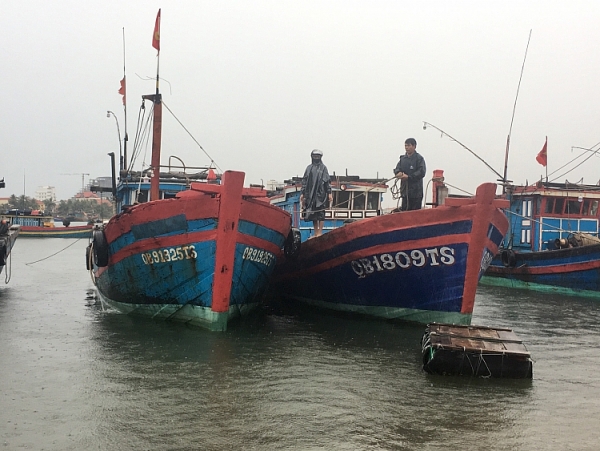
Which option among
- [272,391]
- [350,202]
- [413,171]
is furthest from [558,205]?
[272,391]

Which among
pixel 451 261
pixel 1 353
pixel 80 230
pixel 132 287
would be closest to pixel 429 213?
pixel 451 261

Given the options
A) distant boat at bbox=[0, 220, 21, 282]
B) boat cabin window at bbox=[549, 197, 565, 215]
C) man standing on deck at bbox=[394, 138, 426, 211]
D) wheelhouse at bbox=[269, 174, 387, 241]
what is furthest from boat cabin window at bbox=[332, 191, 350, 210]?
distant boat at bbox=[0, 220, 21, 282]

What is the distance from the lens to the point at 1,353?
8.08 meters

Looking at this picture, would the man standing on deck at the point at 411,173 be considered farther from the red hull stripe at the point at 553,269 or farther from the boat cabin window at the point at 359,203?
the red hull stripe at the point at 553,269

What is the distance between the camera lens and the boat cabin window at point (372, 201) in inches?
626

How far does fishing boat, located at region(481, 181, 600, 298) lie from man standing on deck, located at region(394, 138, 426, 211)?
7583 millimetres

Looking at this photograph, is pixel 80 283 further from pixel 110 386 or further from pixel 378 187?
pixel 110 386

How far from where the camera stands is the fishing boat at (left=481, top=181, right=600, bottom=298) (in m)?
17.0

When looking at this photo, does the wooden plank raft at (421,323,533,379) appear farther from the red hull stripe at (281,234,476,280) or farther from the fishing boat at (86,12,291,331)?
the fishing boat at (86,12,291,331)

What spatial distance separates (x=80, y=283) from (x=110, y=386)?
13267 mm

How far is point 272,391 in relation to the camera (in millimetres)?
6438

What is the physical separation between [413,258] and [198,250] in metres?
3.29

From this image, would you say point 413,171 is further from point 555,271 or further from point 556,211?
point 556,211

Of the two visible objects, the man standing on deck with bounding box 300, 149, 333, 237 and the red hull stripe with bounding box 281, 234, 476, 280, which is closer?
the red hull stripe with bounding box 281, 234, 476, 280
